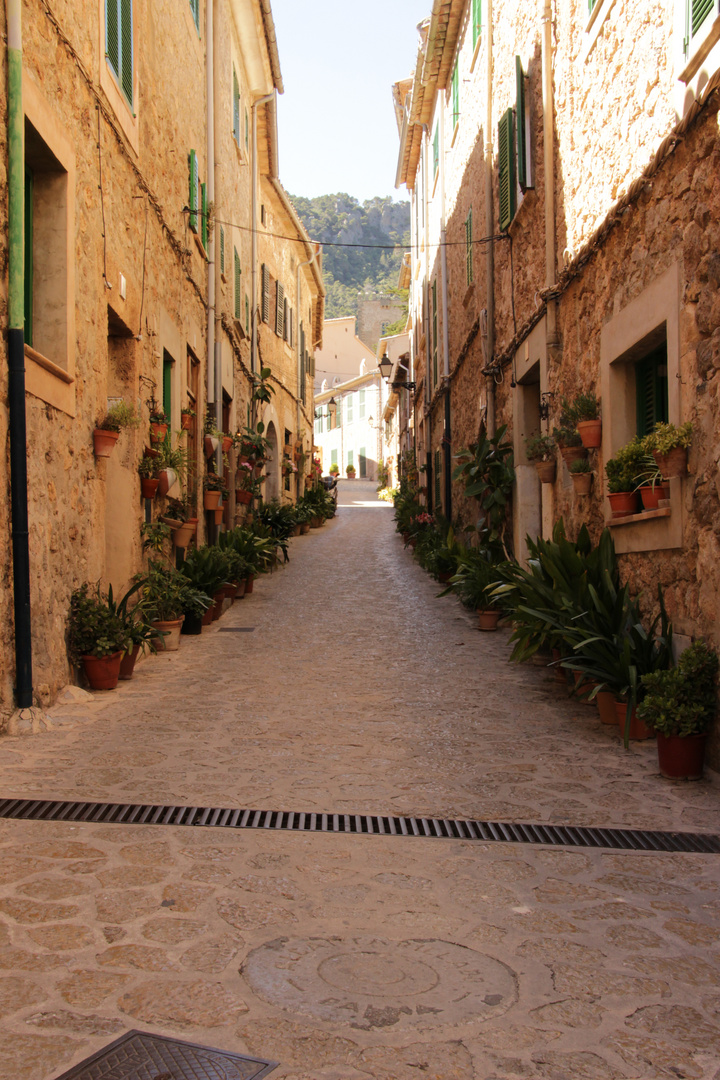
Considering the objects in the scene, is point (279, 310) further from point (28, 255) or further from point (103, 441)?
point (28, 255)

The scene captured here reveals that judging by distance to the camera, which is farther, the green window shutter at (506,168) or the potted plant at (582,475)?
the green window shutter at (506,168)

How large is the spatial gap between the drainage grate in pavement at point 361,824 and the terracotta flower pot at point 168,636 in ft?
13.5

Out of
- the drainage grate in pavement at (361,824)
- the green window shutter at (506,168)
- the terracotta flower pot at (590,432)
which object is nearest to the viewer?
the drainage grate in pavement at (361,824)

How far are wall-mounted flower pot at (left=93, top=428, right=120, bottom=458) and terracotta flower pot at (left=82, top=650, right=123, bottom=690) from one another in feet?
4.85

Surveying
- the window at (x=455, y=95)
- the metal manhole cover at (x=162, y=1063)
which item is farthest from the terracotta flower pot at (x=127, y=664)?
the window at (x=455, y=95)

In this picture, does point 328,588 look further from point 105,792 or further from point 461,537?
point 105,792

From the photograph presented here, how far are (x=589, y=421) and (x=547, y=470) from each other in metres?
1.46

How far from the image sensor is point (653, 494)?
16.5 ft

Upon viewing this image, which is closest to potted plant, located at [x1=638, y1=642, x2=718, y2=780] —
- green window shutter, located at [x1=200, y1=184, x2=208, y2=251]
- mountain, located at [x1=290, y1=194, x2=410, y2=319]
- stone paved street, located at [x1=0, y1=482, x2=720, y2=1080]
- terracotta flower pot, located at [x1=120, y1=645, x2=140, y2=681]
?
stone paved street, located at [x1=0, y1=482, x2=720, y2=1080]

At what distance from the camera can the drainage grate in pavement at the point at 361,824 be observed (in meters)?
3.64

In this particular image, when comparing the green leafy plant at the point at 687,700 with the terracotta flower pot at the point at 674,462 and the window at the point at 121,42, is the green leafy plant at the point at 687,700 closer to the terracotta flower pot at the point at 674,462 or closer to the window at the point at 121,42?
the terracotta flower pot at the point at 674,462

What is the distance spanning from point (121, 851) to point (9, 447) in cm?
247

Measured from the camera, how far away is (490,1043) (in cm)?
218

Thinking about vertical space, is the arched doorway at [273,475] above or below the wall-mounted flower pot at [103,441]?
above
